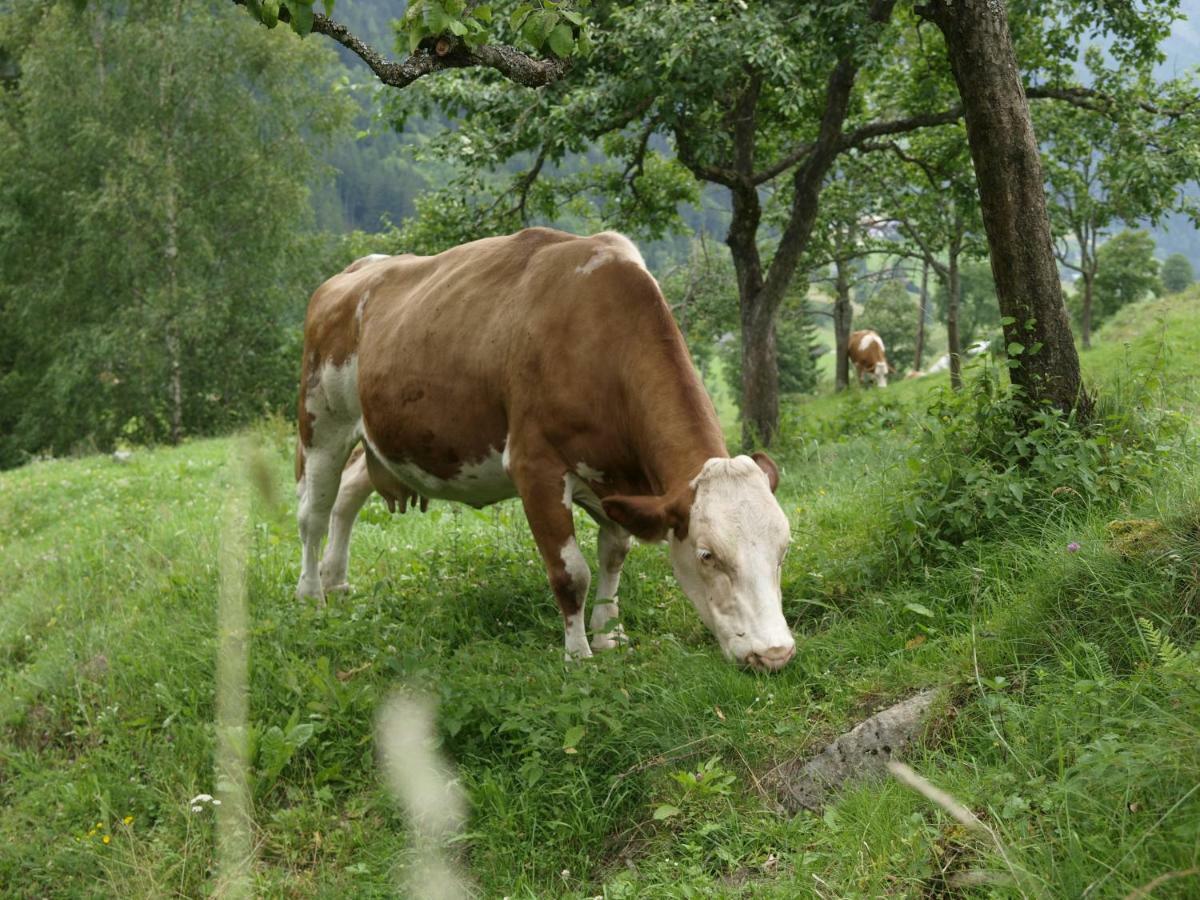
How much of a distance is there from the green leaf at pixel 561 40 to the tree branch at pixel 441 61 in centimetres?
87

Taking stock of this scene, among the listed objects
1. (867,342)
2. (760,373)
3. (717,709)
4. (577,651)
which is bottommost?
(867,342)

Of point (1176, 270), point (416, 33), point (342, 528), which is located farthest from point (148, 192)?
point (1176, 270)

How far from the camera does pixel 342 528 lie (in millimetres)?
7805

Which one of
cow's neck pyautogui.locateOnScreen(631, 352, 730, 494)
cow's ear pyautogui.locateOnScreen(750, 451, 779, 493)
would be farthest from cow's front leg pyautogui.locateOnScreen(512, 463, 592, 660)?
cow's ear pyautogui.locateOnScreen(750, 451, 779, 493)

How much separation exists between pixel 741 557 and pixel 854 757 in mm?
1027

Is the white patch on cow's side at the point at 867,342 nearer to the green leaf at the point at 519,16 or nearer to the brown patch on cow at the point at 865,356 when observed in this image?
the brown patch on cow at the point at 865,356

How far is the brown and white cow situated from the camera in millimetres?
4738

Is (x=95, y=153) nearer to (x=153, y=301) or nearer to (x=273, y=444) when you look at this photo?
(x=153, y=301)

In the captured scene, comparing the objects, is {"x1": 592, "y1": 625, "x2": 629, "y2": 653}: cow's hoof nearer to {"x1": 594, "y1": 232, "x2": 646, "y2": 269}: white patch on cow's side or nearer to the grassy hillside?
the grassy hillside

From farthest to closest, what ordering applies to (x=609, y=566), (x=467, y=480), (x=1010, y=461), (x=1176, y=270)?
(x=1176, y=270), (x=467, y=480), (x=609, y=566), (x=1010, y=461)

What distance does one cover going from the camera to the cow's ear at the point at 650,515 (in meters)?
4.88

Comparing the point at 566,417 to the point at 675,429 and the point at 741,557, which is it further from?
the point at 741,557

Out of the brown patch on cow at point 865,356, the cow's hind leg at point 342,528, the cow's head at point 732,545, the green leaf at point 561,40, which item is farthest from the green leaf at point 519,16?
the brown patch on cow at point 865,356

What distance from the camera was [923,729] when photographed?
12.6 ft
